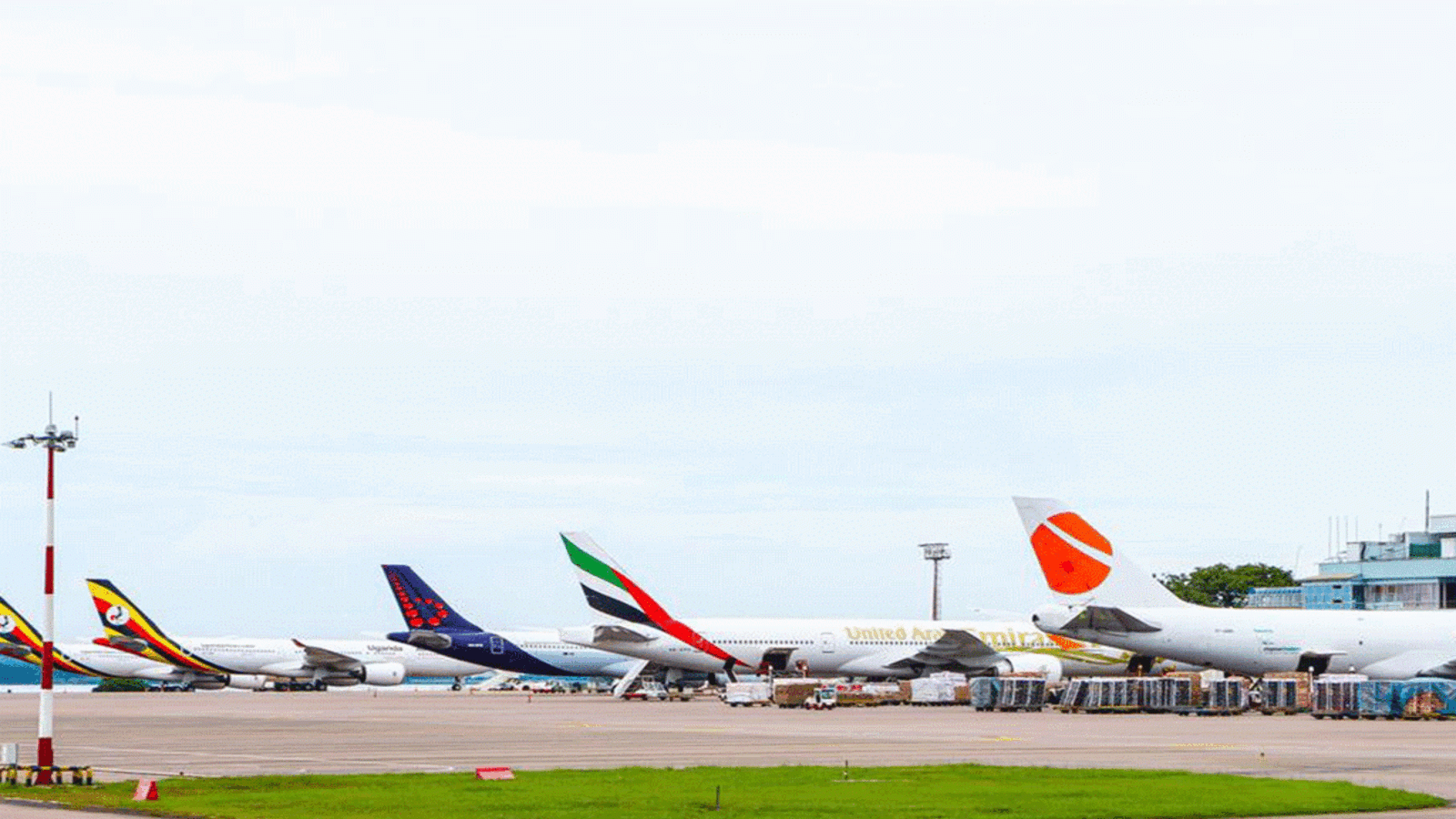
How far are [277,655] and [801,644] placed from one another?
44881 mm

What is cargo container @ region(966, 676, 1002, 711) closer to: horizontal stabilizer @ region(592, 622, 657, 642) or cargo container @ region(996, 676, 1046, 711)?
cargo container @ region(996, 676, 1046, 711)

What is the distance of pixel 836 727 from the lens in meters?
56.2

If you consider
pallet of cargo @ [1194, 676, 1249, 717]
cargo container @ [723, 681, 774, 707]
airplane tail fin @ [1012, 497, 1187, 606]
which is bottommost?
cargo container @ [723, 681, 774, 707]

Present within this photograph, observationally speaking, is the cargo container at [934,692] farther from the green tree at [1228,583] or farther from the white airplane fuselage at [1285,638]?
the green tree at [1228,583]

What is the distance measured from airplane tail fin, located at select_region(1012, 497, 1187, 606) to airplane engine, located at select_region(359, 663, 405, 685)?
196ft

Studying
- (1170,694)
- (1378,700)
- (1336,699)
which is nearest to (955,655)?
(1170,694)

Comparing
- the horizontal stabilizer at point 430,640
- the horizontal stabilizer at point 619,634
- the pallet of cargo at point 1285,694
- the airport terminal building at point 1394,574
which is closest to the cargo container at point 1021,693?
the pallet of cargo at point 1285,694

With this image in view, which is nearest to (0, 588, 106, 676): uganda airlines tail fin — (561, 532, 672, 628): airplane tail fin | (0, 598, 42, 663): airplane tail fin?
(0, 598, 42, 663): airplane tail fin

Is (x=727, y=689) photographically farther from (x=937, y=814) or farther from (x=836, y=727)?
(x=937, y=814)

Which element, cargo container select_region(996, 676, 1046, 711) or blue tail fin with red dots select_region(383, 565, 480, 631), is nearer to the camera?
cargo container select_region(996, 676, 1046, 711)

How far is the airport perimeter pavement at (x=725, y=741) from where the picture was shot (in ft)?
124

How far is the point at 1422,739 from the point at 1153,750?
9386 millimetres

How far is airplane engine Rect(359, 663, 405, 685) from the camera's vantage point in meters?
125

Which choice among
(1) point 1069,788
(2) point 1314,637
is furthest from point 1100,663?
(1) point 1069,788
